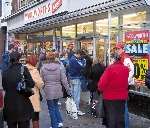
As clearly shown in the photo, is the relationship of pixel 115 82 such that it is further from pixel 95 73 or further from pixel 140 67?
pixel 95 73

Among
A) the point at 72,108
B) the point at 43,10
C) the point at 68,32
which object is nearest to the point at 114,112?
the point at 72,108

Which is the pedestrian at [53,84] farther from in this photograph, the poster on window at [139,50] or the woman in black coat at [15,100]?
the woman in black coat at [15,100]

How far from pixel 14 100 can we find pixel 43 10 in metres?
12.6

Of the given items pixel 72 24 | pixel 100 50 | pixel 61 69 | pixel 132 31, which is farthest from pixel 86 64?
pixel 72 24

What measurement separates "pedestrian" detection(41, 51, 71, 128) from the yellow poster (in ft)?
6.41

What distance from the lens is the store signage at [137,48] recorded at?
12.0 meters

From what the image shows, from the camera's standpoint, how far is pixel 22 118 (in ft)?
27.7

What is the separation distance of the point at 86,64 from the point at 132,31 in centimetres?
171

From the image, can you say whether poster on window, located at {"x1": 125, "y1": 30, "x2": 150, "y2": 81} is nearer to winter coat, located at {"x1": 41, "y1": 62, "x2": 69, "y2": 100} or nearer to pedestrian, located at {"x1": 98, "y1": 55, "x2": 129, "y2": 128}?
winter coat, located at {"x1": 41, "y1": 62, "x2": 69, "y2": 100}

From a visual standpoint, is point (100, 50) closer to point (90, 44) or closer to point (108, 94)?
point (90, 44)

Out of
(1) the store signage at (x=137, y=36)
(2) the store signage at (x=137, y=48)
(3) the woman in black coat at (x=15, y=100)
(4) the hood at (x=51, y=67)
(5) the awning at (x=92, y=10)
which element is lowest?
(3) the woman in black coat at (x=15, y=100)

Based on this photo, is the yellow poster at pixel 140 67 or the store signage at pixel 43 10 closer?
the yellow poster at pixel 140 67

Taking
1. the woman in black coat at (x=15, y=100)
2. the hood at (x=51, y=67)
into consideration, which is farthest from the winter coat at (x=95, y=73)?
the woman in black coat at (x=15, y=100)

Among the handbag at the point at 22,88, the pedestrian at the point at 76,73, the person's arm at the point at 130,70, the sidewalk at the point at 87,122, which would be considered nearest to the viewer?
the handbag at the point at 22,88
